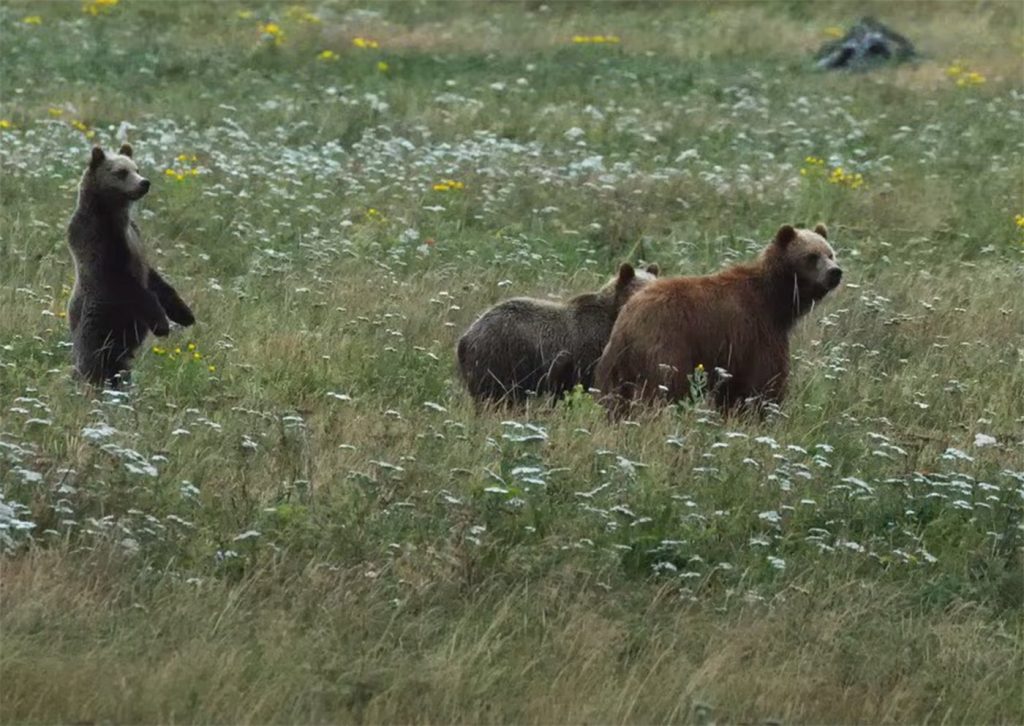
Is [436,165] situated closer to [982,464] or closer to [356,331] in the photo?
[356,331]

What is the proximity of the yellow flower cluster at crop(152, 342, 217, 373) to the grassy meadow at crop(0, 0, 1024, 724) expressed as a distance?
29 millimetres

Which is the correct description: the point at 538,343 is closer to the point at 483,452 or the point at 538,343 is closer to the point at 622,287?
the point at 622,287

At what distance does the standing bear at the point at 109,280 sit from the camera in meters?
9.80

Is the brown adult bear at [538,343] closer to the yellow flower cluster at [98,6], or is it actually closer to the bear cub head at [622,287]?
the bear cub head at [622,287]

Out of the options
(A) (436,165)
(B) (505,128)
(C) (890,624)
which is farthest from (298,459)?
(B) (505,128)

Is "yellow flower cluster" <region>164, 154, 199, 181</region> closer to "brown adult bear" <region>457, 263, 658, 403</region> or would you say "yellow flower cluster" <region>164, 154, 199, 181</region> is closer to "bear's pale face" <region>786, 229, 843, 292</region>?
"brown adult bear" <region>457, 263, 658, 403</region>

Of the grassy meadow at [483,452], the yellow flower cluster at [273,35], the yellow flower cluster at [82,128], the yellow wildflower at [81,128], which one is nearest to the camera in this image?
the grassy meadow at [483,452]

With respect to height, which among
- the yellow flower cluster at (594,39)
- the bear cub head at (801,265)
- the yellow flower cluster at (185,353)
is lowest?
the yellow flower cluster at (594,39)

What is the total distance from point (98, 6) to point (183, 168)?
14.5m

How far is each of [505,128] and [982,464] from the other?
11459 mm

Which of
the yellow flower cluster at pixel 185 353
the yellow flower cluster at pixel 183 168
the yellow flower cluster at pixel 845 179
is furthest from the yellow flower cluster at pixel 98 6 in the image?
the yellow flower cluster at pixel 185 353

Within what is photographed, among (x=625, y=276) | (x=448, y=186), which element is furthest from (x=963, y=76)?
(x=625, y=276)

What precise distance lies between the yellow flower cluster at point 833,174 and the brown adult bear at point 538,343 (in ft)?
18.9

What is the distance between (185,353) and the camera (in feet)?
32.9
